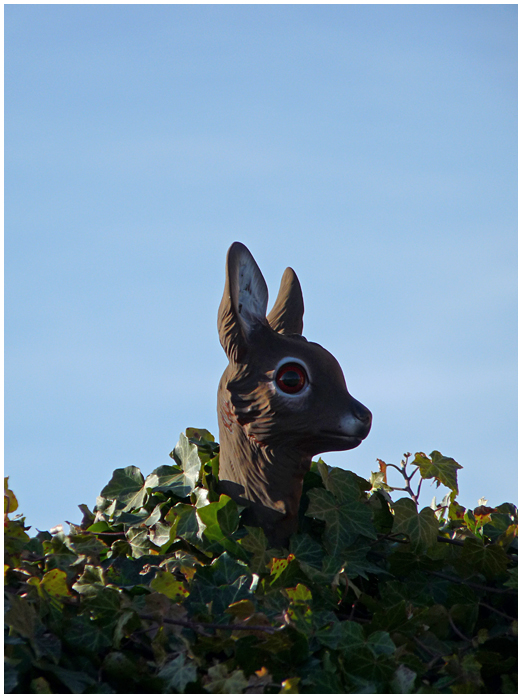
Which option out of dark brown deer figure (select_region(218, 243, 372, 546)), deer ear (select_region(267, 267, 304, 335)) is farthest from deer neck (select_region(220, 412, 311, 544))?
deer ear (select_region(267, 267, 304, 335))

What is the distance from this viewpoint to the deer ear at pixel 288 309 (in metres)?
3.35

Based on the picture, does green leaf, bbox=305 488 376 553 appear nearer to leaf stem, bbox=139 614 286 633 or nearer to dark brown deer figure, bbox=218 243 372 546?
dark brown deer figure, bbox=218 243 372 546

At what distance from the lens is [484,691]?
2.51m

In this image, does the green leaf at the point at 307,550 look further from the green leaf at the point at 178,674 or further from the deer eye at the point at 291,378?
the green leaf at the point at 178,674

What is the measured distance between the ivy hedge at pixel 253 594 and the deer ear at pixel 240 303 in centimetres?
56

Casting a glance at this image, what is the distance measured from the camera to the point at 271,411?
2.94 metres

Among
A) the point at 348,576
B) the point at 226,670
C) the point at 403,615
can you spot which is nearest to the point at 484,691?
the point at 403,615

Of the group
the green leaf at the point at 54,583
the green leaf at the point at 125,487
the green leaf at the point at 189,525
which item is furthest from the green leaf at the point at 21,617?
the green leaf at the point at 125,487

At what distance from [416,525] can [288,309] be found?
1.06m

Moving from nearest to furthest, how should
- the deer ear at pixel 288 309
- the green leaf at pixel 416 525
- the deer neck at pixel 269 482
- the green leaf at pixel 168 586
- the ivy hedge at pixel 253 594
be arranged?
the ivy hedge at pixel 253 594 < the green leaf at pixel 168 586 < the deer neck at pixel 269 482 < the green leaf at pixel 416 525 < the deer ear at pixel 288 309

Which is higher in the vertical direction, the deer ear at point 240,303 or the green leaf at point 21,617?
the deer ear at point 240,303

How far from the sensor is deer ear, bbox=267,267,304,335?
3.35 metres

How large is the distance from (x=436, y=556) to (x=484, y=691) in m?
0.69

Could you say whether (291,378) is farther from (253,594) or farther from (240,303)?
(253,594)
